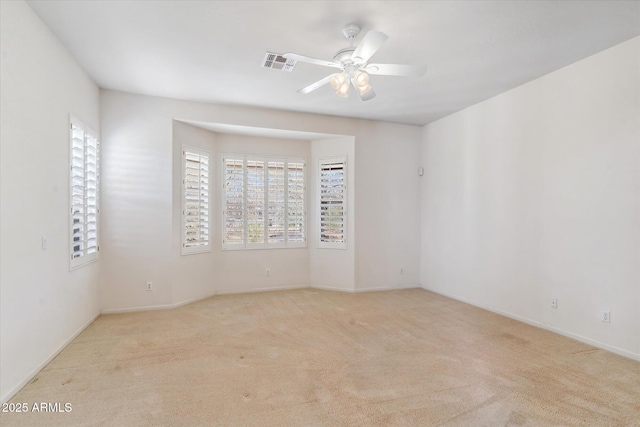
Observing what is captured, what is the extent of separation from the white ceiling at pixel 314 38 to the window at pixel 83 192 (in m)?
0.78

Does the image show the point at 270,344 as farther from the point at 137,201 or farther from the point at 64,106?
the point at 64,106

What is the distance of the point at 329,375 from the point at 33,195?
2.83 metres

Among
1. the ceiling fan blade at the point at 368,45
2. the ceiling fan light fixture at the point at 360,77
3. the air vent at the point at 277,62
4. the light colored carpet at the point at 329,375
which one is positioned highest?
the air vent at the point at 277,62

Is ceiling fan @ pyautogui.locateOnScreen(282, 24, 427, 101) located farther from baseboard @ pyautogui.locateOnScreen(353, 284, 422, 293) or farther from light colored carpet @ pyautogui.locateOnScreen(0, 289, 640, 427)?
baseboard @ pyautogui.locateOnScreen(353, 284, 422, 293)

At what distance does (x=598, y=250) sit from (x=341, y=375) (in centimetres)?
282

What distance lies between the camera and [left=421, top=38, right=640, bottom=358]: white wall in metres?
3.09

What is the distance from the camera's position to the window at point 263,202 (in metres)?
5.41

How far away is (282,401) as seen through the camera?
234 centimetres

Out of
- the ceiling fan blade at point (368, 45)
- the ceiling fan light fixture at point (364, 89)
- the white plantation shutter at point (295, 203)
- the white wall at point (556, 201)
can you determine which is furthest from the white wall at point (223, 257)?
the ceiling fan blade at point (368, 45)

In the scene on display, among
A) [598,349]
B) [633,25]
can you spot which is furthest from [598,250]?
[633,25]

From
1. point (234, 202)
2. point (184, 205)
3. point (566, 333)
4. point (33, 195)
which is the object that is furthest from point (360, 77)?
point (566, 333)

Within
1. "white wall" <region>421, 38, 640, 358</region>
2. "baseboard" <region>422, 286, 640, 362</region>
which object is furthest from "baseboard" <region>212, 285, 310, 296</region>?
"baseboard" <region>422, 286, 640, 362</region>

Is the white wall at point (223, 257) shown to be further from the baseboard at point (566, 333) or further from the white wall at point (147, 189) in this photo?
the baseboard at point (566, 333)

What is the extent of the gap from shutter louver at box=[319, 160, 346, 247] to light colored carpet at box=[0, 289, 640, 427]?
68.9 inches
